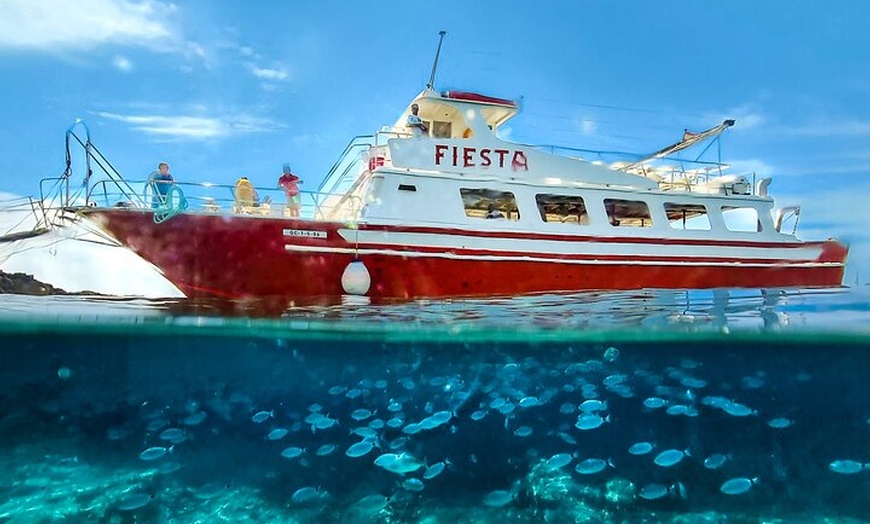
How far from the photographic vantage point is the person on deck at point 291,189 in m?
15.6

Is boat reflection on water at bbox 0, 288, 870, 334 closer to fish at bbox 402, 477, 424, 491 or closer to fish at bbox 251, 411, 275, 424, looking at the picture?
fish at bbox 251, 411, 275, 424

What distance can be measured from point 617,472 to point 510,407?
209 centimetres

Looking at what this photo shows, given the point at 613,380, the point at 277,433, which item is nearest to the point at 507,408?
the point at 613,380

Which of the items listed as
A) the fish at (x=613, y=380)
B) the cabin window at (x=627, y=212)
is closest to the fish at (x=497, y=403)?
the fish at (x=613, y=380)

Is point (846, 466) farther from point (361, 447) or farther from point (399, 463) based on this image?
point (361, 447)

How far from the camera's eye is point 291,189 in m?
15.8

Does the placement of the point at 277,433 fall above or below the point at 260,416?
below

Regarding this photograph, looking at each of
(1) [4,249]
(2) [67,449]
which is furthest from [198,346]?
(1) [4,249]

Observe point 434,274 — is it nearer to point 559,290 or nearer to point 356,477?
point 559,290

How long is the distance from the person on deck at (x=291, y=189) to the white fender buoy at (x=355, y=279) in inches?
77.2

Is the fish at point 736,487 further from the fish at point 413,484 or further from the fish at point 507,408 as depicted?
the fish at point 413,484

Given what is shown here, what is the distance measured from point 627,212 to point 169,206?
41.7 feet

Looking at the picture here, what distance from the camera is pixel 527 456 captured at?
32.4 ft

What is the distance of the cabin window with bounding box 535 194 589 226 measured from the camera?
57.3 feet
